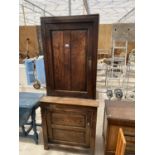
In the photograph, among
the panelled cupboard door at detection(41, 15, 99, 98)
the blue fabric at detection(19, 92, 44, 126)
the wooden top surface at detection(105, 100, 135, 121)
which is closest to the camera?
the panelled cupboard door at detection(41, 15, 99, 98)

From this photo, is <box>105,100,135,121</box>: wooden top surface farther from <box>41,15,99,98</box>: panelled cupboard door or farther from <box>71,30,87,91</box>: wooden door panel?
<box>71,30,87,91</box>: wooden door panel

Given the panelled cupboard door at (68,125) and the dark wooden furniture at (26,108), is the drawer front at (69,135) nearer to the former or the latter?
the panelled cupboard door at (68,125)

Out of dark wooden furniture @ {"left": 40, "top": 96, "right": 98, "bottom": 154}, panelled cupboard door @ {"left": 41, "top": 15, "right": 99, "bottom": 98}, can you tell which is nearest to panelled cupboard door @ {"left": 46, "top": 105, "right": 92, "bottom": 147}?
dark wooden furniture @ {"left": 40, "top": 96, "right": 98, "bottom": 154}

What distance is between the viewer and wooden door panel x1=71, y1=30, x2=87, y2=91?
Result: 1.75 metres

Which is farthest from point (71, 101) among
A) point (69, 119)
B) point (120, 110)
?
point (120, 110)

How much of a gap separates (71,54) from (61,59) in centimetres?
14

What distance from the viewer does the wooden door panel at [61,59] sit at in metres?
1.79

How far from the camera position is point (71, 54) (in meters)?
1.83

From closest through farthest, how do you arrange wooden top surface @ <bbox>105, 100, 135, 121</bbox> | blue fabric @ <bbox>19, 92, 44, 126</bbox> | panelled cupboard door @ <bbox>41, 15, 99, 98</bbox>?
panelled cupboard door @ <bbox>41, 15, 99, 98</bbox> → wooden top surface @ <bbox>105, 100, 135, 121</bbox> → blue fabric @ <bbox>19, 92, 44, 126</bbox>

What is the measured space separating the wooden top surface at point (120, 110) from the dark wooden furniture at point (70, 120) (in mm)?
210
